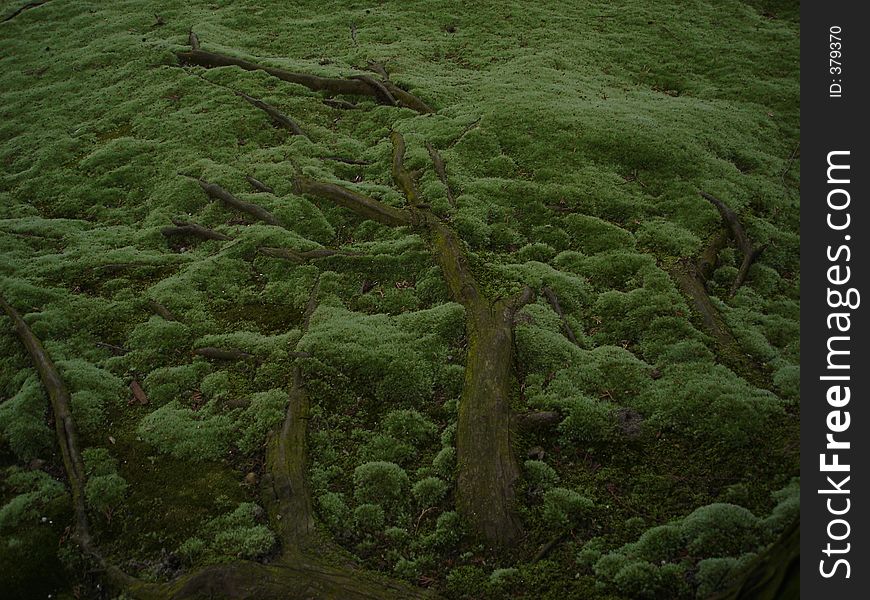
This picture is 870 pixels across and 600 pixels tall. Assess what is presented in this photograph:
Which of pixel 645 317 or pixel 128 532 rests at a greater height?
pixel 645 317

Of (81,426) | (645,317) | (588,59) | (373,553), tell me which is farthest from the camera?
(588,59)

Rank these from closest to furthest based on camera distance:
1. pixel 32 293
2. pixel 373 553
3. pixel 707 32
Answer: pixel 373 553
pixel 32 293
pixel 707 32

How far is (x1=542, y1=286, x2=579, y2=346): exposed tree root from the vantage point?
34.6 feet

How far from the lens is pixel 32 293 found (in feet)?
39.7

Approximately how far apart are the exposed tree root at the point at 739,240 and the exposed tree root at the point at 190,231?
1128 cm

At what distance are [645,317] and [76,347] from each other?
10529 mm

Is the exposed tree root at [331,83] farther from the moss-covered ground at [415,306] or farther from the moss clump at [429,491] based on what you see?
the moss clump at [429,491]

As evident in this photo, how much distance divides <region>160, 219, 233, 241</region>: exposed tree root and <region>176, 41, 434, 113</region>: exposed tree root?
7542mm

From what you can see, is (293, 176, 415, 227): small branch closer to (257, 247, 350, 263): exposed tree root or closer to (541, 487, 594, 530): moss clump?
(257, 247, 350, 263): exposed tree root

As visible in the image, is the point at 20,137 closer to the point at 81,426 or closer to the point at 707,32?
the point at 81,426

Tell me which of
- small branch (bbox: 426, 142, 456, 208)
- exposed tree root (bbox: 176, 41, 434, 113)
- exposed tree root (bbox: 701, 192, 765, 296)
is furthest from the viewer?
exposed tree root (bbox: 176, 41, 434, 113)

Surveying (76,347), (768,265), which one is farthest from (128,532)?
(768,265)

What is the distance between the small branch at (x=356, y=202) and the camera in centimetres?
1345

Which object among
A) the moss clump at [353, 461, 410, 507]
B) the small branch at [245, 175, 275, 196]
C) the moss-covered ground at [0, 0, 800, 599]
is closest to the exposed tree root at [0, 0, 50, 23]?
the moss-covered ground at [0, 0, 800, 599]
